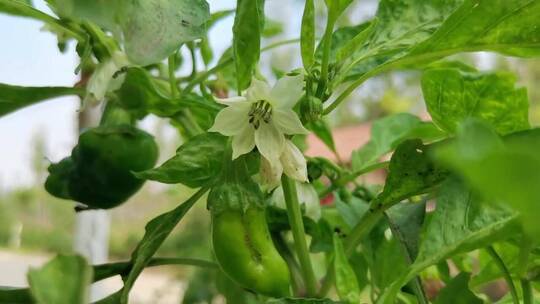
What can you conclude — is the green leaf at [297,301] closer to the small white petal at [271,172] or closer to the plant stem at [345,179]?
the small white petal at [271,172]

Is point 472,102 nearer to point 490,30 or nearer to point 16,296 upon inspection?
point 490,30

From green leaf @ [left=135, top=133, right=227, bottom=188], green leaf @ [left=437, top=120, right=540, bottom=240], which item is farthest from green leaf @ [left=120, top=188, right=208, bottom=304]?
green leaf @ [left=437, top=120, right=540, bottom=240]

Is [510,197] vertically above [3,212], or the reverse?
[510,197]

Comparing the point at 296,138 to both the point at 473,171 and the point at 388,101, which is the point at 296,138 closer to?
the point at 473,171

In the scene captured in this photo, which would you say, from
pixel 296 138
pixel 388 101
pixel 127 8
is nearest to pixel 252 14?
pixel 127 8

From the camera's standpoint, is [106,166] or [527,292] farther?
[106,166]

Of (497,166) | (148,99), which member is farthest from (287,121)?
(497,166)
